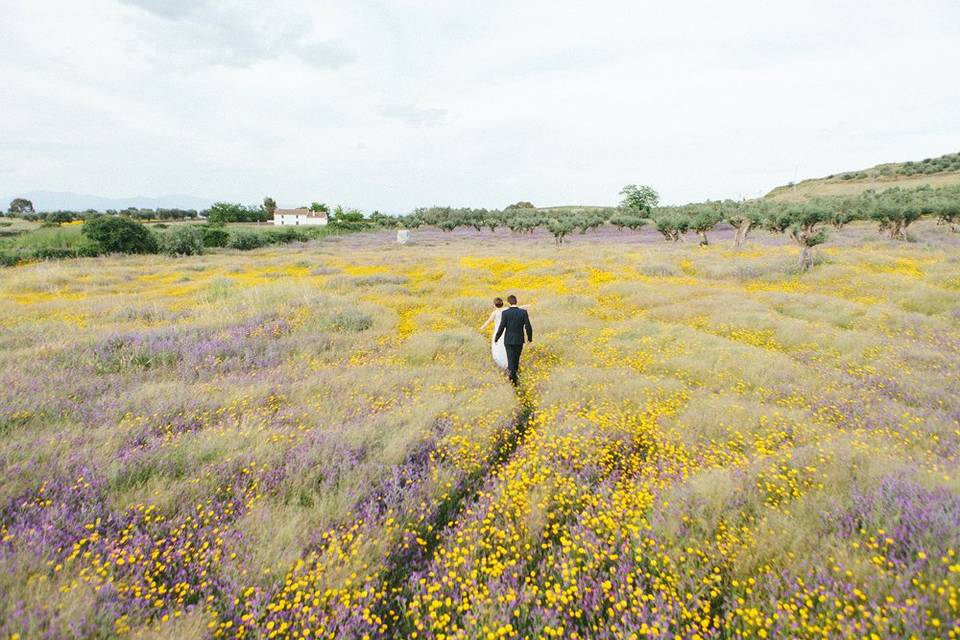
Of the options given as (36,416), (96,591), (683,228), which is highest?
(683,228)

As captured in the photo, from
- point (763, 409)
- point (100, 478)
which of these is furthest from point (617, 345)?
point (100, 478)

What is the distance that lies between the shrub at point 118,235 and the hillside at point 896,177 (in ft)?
329

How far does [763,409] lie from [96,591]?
8.98m

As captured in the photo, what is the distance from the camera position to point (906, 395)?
7.59 meters

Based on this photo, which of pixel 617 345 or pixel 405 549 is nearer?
pixel 405 549

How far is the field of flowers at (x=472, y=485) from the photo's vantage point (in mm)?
3354

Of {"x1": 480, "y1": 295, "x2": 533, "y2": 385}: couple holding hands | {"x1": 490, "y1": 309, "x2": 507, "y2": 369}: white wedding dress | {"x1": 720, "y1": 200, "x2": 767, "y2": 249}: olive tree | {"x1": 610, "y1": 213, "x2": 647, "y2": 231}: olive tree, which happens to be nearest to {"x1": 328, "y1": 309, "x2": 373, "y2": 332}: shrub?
{"x1": 490, "y1": 309, "x2": 507, "y2": 369}: white wedding dress

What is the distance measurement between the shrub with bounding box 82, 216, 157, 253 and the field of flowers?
2776cm

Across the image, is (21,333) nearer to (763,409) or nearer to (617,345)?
(617,345)

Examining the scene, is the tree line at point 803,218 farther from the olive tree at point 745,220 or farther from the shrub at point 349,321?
the shrub at point 349,321

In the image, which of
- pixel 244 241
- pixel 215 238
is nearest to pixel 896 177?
pixel 244 241

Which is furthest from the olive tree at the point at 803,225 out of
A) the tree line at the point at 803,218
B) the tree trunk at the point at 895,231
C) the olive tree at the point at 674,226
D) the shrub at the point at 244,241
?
the shrub at the point at 244,241

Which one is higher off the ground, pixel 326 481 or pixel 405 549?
pixel 326 481

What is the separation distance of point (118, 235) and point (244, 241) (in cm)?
1270
